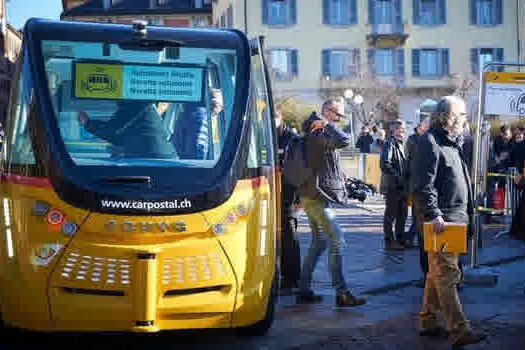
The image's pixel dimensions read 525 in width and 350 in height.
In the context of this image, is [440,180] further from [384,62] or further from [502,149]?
[384,62]

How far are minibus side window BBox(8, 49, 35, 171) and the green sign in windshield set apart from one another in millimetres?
334

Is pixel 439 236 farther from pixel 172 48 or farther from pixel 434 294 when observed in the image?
pixel 172 48

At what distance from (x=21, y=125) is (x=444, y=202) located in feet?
9.62

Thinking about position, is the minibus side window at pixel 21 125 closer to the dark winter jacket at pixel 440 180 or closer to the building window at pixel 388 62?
the dark winter jacket at pixel 440 180

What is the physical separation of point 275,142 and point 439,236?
137 cm

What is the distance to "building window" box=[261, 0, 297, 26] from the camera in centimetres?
4928

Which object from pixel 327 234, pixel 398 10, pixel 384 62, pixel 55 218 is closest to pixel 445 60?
pixel 384 62

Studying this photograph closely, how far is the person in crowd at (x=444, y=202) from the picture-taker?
253 inches

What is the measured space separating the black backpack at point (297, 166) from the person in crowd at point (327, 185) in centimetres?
Answer: 4

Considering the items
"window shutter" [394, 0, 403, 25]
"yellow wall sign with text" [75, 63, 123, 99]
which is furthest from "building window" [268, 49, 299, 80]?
"yellow wall sign with text" [75, 63, 123, 99]

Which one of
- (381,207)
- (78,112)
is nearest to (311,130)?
(78,112)

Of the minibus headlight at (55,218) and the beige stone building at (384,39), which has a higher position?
the beige stone building at (384,39)

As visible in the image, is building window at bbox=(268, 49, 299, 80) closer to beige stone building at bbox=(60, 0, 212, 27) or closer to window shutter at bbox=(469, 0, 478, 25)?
window shutter at bbox=(469, 0, 478, 25)

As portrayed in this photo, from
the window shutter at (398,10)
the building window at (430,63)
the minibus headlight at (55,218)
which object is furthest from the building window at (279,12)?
the minibus headlight at (55,218)
